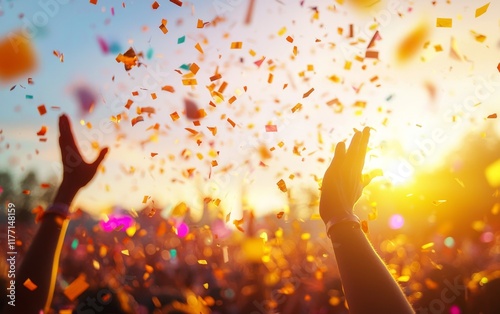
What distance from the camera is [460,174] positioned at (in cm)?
3634

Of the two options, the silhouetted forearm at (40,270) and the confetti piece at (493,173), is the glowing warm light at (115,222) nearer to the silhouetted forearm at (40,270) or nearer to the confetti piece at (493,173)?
the silhouetted forearm at (40,270)

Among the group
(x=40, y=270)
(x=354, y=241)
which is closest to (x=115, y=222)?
(x=40, y=270)

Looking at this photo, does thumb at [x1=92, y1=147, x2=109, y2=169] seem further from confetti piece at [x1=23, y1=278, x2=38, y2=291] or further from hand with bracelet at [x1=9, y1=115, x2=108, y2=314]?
confetti piece at [x1=23, y1=278, x2=38, y2=291]

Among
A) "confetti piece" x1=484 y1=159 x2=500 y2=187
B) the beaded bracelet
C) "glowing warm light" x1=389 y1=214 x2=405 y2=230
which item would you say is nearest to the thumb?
the beaded bracelet

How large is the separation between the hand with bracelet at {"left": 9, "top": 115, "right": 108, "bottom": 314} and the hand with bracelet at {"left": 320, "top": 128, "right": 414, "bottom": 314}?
150 centimetres

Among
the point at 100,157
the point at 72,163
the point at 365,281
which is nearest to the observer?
the point at 365,281

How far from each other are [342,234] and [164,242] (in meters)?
12.8

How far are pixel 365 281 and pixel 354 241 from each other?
26 centimetres

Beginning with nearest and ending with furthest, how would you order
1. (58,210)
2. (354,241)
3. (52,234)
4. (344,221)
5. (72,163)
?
(354,241) < (344,221) < (52,234) < (58,210) < (72,163)

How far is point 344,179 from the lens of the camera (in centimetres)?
251

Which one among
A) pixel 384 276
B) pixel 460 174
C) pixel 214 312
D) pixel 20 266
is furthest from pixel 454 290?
pixel 460 174

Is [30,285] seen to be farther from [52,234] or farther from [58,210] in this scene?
[58,210]

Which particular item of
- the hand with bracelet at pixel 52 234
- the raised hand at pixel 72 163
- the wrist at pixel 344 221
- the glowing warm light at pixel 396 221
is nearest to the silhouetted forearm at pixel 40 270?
the hand with bracelet at pixel 52 234

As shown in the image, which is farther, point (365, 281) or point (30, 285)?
point (30, 285)
